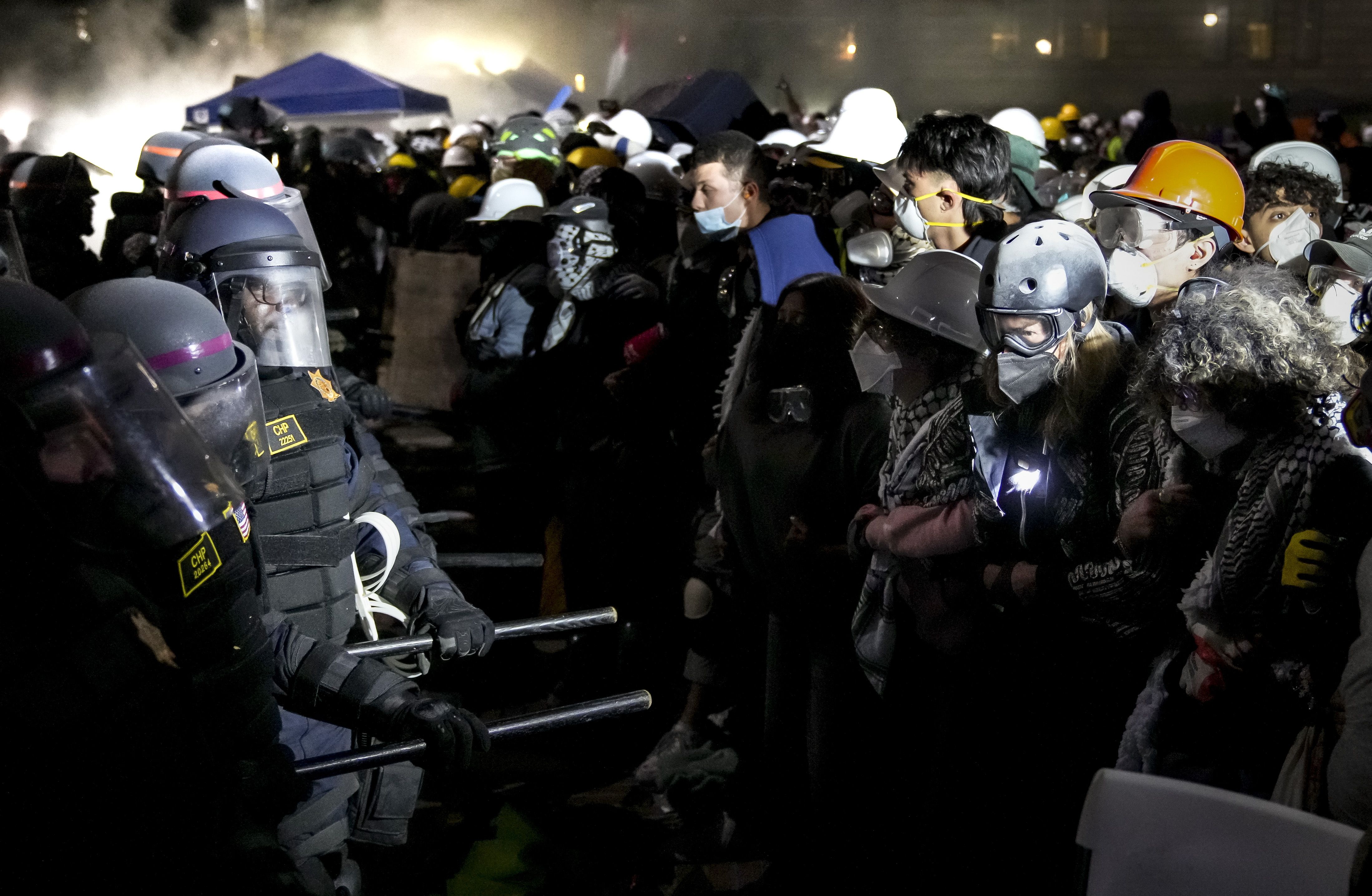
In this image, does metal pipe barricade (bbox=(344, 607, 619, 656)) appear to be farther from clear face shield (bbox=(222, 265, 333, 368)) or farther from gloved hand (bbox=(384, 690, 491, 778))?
clear face shield (bbox=(222, 265, 333, 368))

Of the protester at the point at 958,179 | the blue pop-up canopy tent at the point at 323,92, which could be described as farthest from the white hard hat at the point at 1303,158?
the blue pop-up canopy tent at the point at 323,92

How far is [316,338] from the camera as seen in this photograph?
3.12 metres

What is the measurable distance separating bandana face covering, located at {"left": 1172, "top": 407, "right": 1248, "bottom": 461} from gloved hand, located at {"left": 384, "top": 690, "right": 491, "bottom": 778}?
165cm

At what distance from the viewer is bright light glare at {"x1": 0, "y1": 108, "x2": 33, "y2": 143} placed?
1393 centimetres

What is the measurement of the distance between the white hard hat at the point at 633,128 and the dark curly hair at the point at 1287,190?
282 inches

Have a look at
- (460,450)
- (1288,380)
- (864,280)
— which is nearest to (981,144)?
(864,280)

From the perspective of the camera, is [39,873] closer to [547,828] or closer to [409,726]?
[409,726]

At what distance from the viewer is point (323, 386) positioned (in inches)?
127

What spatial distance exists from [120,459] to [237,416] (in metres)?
0.66

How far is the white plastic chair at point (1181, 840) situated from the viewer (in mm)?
1843

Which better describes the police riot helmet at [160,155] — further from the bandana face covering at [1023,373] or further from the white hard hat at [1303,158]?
the white hard hat at [1303,158]

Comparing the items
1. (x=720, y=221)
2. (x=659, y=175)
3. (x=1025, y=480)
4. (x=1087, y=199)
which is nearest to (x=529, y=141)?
(x=659, y=175)

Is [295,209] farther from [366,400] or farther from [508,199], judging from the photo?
[508,199]

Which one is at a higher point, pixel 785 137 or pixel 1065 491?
pixel 785 137
